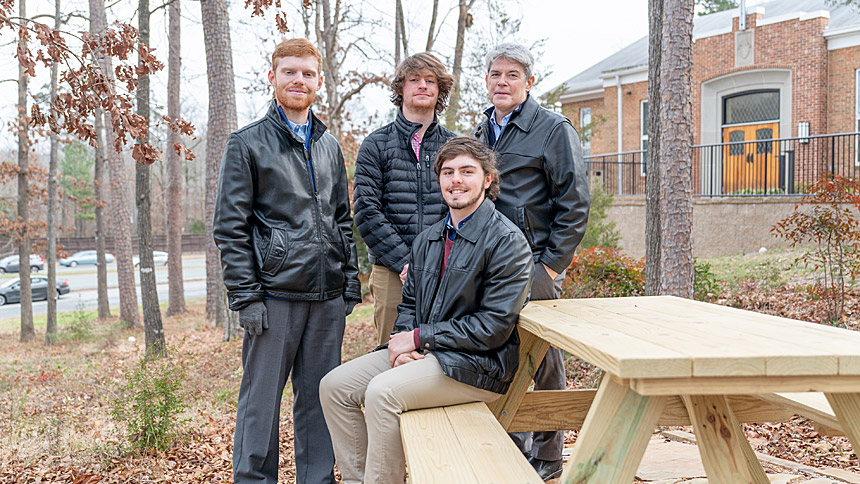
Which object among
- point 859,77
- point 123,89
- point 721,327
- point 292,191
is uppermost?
point 859,77

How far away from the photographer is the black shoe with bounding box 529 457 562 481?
3.88 metres

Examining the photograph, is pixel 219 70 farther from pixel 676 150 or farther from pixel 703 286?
pixel 703 286

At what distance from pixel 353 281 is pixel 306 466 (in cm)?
103

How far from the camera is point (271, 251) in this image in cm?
339

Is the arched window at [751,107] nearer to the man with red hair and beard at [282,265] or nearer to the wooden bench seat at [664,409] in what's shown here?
the wooden bench seat at [664,409]

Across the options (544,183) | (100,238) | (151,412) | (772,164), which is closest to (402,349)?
(544,183)

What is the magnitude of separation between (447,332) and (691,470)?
6.51 ft

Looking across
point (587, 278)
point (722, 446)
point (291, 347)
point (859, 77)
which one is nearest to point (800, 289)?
point (587, 278)

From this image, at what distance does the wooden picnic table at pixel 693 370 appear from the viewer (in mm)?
1974

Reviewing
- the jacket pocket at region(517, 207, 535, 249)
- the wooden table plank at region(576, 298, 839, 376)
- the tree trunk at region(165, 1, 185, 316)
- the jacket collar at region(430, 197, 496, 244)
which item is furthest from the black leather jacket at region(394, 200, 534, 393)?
the tree trunk at region(165, 1, 185, 316)

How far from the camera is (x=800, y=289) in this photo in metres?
8.77

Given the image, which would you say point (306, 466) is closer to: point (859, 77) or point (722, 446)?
point (722, 446)

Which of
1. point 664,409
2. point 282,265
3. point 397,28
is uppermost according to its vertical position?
point 397,28

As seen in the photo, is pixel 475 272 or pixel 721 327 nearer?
pixel 721 327
